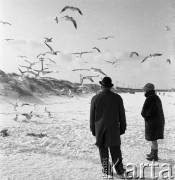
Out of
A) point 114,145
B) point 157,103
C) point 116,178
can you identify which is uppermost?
point 157,103

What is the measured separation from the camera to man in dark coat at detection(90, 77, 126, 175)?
6663mm

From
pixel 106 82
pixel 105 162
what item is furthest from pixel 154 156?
pixel 106 82

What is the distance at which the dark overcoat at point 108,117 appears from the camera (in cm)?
666

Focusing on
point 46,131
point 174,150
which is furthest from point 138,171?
point 46,131

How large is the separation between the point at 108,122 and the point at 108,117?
94 millimetres

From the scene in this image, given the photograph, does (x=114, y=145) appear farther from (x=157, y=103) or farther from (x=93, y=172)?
(x=157, y=103)

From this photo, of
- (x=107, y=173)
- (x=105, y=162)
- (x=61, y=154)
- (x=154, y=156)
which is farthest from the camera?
(x=61, y=154)

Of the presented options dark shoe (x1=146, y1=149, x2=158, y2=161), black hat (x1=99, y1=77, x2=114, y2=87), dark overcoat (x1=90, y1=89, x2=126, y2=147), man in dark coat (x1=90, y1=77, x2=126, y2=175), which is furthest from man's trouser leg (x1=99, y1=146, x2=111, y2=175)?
dark shoe (x1=146, y1=149, x2=158, y2=161)

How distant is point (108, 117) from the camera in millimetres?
6672

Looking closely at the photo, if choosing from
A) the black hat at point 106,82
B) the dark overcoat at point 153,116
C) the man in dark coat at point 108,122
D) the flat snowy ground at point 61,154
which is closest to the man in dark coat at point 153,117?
the dark overcoat at point 153,116

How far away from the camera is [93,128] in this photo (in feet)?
22.7

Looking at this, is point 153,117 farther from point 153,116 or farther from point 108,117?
point 108,117

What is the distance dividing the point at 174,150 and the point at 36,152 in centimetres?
350

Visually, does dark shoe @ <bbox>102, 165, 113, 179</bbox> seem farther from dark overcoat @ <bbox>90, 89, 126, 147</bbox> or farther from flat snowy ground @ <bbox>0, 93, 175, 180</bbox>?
dark overcoat @ <bbox>90, 89, 126, 147</bbox>
